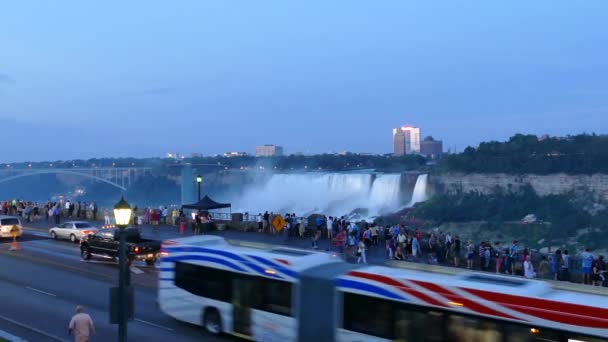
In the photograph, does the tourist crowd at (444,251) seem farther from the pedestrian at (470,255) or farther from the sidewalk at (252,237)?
the sidewalk at (252,237)

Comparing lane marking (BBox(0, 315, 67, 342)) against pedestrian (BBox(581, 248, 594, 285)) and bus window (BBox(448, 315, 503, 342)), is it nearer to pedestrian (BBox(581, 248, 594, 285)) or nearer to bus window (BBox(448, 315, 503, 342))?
bus window (BBox(448, 315, 503, 342))

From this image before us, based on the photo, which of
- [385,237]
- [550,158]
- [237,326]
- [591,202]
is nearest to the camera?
[237,326]

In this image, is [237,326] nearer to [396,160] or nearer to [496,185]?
[496,185]

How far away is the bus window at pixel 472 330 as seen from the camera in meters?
10.2

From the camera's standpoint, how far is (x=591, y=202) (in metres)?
81.8

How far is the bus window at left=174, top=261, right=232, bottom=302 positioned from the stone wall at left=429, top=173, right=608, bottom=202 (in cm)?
7806

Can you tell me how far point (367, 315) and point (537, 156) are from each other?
89533 millimetres

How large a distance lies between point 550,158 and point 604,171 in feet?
31.1

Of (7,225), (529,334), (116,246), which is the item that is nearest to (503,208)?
(7,225)

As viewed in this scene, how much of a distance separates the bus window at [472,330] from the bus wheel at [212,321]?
21.3ft

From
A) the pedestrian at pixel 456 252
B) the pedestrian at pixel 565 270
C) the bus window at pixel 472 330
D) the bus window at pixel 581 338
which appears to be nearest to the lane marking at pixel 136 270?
the pedestrian at pixel 456 252

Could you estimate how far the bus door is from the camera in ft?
46.7

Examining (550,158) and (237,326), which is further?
(550,158)

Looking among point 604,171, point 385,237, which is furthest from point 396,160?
point 385,237
